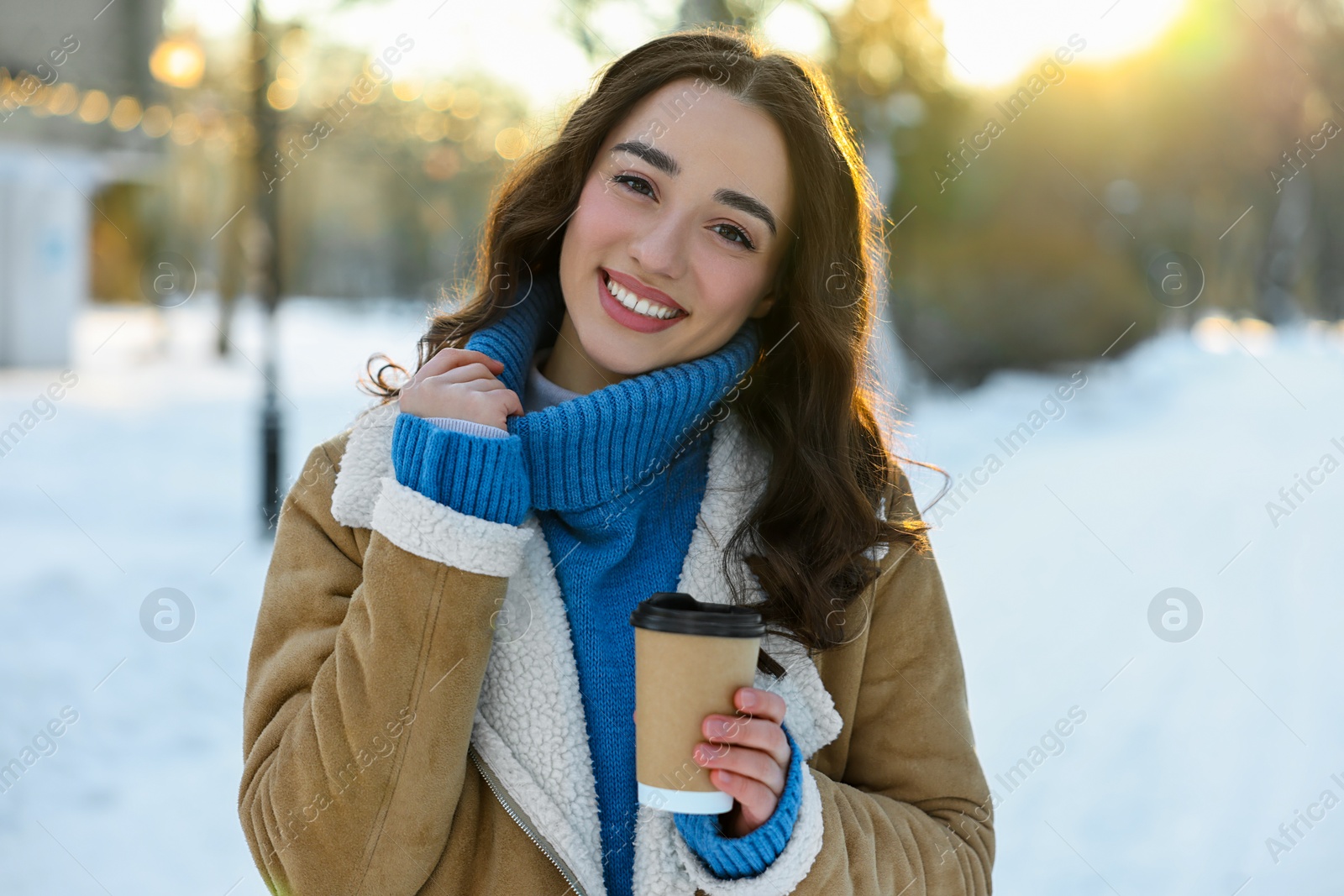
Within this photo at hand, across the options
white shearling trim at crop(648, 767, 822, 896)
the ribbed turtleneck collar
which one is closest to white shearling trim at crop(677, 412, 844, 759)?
the ribbed turtleneck collar

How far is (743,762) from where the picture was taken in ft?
5.47

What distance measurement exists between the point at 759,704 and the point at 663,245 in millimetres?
889

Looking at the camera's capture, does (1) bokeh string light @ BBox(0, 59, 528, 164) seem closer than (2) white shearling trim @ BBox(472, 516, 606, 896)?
No

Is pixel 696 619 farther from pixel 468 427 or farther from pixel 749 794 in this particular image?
pixel 468 427

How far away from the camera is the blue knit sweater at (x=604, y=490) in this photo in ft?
5.86

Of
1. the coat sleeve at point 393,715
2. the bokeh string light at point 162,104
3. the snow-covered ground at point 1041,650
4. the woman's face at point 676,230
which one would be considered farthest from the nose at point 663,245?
the bokeh string light at point 162,104

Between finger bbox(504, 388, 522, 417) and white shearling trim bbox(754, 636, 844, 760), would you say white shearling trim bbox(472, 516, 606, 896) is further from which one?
white shearling trim bbox(754, 636, 844, 760)

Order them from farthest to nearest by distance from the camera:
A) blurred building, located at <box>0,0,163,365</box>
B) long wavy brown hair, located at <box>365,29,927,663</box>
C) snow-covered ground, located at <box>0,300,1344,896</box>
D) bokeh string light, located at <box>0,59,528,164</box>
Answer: bokeh string light, located at <box>0,59,528,164</box>, blurred building, located at <box>0,0,163,365</box>, snow-covered ground, located at <box>0,300,1344,896</box>, long wavy brown hair, located at <box>365,29,927,663</box>

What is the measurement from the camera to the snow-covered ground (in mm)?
4539

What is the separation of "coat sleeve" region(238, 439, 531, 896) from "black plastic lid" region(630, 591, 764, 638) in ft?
0.97

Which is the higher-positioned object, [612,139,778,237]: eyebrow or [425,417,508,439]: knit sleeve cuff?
[612,139,778,237]: eyebrow

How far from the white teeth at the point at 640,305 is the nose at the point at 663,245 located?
70mm

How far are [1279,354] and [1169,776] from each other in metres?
11.8

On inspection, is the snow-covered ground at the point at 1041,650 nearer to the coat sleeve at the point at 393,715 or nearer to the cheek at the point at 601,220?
the cheek at the point at 601,220
